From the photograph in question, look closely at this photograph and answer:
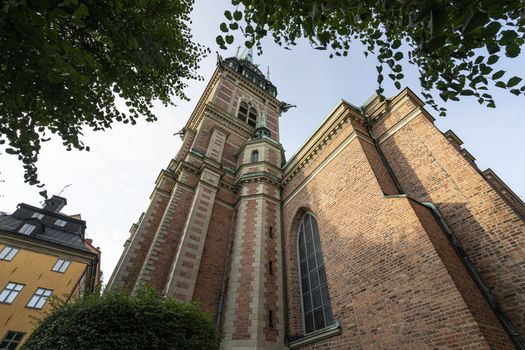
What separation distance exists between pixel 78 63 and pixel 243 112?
2285cm

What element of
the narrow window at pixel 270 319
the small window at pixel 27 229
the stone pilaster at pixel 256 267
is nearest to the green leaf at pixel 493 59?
the stone pilaster at pixel 256 267

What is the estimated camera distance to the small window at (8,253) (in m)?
20.4

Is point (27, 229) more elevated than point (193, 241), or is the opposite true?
point (27, 229)

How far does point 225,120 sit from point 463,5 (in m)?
20.5

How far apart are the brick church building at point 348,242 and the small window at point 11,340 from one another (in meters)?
13.8

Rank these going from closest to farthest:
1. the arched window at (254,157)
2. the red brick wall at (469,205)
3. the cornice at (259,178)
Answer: the red brick wall at (469,205) < the cornice at (259,178) < the arched window at (254,157)

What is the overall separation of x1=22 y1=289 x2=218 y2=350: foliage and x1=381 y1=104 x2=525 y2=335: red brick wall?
693 centimetres

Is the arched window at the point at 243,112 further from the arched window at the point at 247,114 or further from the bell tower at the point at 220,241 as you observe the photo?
the bell tower at the point at 220,241

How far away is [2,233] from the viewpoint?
2084cm

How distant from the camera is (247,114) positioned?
26.1 meters

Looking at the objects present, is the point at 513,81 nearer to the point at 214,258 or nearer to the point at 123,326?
the point at 123,326

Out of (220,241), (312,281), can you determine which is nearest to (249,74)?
(220,241)

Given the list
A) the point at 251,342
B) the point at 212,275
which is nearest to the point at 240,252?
the point at 212,275

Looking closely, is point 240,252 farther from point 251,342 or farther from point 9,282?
point 9,282
